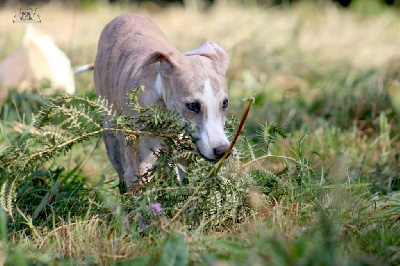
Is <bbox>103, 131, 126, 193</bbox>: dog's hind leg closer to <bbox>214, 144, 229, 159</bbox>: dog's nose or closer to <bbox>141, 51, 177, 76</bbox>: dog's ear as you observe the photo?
<bbox>141, 51, 177, 76</bbox>: dog's ear

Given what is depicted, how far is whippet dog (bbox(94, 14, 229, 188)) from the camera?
2.95 metres

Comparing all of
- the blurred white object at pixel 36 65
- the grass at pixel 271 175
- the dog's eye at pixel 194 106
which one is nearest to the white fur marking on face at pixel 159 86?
the dog's eye at pixel 194 106

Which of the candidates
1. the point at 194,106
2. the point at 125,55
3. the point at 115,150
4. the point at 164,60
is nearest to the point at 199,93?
the point at 194,106

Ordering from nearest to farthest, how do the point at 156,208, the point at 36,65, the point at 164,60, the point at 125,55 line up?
the point at 156,208, the point at 164,60, the point at 125,55, the point at 36,65

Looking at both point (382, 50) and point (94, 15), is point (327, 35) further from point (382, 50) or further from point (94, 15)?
point (94, 15)

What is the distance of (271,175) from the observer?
3018 millimetres

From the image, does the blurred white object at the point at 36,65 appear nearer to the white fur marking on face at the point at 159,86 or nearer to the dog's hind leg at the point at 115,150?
the dog's hind leg at the point at 115,150

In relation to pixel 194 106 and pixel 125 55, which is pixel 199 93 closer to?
pixel 194 106

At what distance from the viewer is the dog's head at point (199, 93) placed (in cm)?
285

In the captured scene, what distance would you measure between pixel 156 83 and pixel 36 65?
3.02m

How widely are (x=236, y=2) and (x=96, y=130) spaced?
7736mm

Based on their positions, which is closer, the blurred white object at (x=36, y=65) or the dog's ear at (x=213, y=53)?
the dog's ear at (x=213, y=53)

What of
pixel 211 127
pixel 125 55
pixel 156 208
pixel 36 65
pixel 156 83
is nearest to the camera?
pixel 156 208

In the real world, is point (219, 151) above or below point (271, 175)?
above
